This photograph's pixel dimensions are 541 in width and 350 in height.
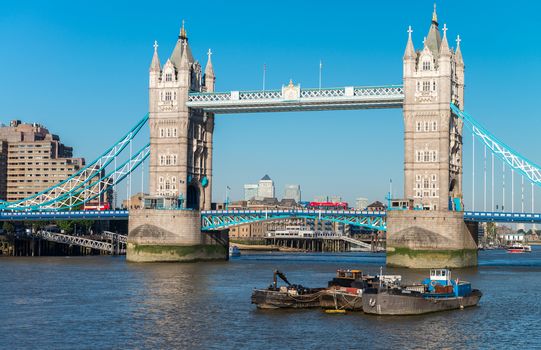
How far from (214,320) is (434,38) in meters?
63.9

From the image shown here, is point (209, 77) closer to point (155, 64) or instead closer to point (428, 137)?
point (155, 64)

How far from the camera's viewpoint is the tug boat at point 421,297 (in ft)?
201

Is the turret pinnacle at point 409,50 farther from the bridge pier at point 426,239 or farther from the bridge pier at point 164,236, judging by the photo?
the bridge pier at point 164,236

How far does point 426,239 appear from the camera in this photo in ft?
346

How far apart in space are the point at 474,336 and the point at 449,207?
59390 mm

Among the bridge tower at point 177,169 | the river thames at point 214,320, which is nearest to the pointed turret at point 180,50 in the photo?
the bridge tower at point 177,169

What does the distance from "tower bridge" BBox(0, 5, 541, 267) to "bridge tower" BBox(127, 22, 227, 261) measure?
129 mm

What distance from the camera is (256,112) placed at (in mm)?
123188

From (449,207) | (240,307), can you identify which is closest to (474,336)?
(240,307)

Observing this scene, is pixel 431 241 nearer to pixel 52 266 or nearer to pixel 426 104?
pixel 426 104

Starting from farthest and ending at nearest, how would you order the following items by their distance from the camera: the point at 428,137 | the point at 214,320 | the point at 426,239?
the point at 428,137 < the point at 426,239 < the point at 214,320

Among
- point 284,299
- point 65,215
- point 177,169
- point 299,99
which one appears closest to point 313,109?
point 299,99

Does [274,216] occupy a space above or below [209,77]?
below

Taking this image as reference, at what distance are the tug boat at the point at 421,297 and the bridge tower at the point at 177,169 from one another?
181 ft
